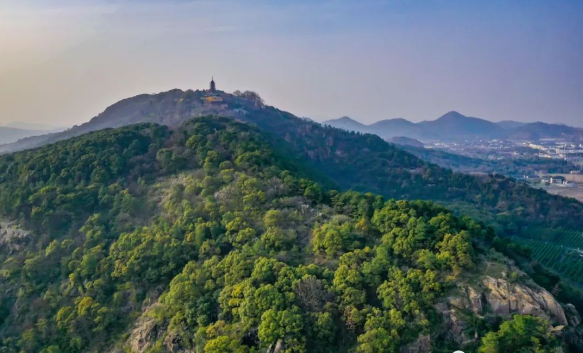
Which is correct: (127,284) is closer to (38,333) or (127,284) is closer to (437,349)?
(38,333)

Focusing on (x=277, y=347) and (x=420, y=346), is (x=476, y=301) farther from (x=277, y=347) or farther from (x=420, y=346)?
(x=277, y=347)

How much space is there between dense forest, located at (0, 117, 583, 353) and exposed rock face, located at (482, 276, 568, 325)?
0.07 m

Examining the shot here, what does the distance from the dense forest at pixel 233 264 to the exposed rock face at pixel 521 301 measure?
0.07m

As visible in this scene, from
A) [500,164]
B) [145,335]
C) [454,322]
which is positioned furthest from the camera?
[500,164]

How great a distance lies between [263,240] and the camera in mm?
20625

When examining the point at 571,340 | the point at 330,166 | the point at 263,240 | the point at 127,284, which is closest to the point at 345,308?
the point at 263,240

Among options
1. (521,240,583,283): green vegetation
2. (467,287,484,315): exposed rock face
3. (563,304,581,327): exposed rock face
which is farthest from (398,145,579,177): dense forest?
(467,287,484,315): exposed rock face

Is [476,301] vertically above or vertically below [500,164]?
above

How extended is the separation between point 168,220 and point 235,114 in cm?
4349

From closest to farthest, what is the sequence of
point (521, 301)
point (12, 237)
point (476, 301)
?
1. point (521, 301)
2. point (476, 301)
3. point (12, 237)

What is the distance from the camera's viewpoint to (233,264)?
1911 cm

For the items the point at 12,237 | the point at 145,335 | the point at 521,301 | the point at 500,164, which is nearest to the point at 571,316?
the point at 521,301

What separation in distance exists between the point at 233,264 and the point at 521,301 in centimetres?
1144

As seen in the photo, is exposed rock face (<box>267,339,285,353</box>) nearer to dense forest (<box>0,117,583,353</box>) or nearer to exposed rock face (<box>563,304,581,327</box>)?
dense forest (<box>0,117,583,353</box>)
